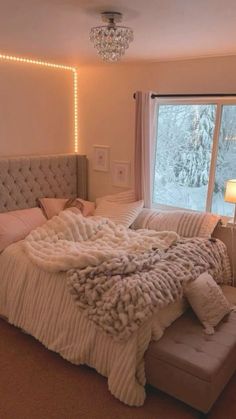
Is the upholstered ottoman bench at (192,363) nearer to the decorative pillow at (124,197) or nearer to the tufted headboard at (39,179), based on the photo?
the decorative pillow at (124,197)

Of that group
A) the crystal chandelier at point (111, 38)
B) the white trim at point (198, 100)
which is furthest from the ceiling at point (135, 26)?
the white trim at point (198, 100)

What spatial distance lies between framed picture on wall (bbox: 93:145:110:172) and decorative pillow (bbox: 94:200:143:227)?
542 mm

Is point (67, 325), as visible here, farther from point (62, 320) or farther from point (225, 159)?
point (225, 159)

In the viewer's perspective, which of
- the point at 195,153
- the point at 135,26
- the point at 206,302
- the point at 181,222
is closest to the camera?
the point at 135,26

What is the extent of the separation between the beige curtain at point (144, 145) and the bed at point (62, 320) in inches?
46.3

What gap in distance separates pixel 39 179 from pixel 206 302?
2.21 m

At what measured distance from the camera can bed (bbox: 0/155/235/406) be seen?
2.12 metres

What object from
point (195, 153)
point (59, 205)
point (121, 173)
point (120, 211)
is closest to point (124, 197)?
point (120, 211)

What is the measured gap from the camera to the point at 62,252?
2689 millimetres

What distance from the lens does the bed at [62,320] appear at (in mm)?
2117

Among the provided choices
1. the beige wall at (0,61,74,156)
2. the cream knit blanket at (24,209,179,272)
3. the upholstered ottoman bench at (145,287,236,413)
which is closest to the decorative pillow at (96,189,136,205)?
the cream knit blanket at (24,209,179,272)

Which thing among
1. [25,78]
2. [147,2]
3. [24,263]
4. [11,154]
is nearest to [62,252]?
[24,263]

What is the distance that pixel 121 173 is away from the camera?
395 centimetres

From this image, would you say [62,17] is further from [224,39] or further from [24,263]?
[24,263]
